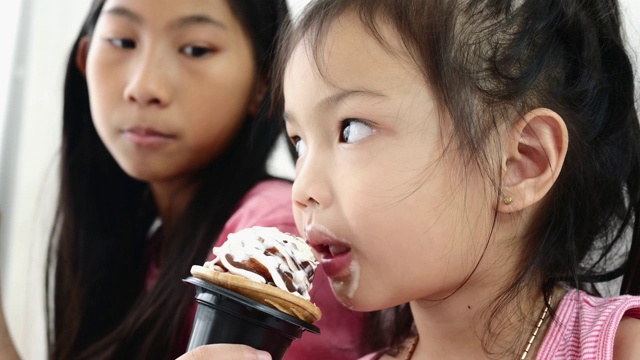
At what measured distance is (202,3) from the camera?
64.2 inches

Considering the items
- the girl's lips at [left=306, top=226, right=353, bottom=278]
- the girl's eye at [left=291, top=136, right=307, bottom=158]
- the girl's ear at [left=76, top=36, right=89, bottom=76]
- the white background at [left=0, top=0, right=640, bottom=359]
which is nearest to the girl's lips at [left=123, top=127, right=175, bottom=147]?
the girl's ear at [left=76, top=36, right=89, bottom=76]

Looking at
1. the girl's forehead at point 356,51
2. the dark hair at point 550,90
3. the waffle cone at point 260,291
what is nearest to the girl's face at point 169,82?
the dark hair at point 550,90

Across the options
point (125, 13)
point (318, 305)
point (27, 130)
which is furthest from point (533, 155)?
point (27, 130)

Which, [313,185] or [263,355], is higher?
[313,185]

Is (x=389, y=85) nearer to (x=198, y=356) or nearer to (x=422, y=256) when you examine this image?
(x=422, y=256)

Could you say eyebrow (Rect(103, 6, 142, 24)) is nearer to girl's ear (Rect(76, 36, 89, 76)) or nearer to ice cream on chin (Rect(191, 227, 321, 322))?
girl's ear (Rect(76, 36, 89, 76))

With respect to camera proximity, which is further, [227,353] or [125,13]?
[125,13]

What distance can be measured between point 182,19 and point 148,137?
0.23m

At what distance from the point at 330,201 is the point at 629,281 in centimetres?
50

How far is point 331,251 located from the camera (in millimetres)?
1142

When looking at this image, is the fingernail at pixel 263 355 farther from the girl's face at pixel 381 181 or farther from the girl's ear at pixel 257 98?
the girl's ear at pixel 257 98

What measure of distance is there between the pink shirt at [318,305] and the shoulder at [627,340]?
0.46 metres

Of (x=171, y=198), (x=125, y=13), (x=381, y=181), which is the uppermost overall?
(x=125, y=13)

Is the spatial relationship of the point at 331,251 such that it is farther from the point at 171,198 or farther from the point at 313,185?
the point at 171,198
